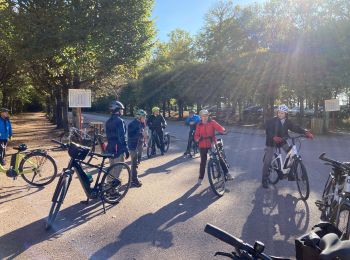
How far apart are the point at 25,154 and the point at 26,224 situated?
9.84ft

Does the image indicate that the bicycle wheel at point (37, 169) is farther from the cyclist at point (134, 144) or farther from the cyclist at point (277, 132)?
the cyclist at point (277, 132)

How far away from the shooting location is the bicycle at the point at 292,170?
22.5 feet

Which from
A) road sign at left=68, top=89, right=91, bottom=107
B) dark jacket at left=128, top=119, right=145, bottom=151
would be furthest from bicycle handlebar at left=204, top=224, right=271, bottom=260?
road sign at left=68, top=89, right=91, bottom=107

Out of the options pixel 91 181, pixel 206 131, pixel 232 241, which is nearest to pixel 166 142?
pixel 206 131

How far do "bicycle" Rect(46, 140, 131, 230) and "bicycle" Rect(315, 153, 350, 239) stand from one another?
11.5 ft

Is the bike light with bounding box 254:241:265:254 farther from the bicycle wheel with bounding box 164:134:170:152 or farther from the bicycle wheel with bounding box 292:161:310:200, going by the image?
the bicycle wheel with bounding box 164:134:170:152

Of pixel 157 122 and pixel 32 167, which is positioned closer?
pixel 32 167

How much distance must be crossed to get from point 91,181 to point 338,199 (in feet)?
12.9

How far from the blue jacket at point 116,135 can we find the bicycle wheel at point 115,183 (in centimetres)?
47

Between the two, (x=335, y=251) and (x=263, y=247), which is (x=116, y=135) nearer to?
(x=263, y=247)

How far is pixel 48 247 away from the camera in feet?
15.3

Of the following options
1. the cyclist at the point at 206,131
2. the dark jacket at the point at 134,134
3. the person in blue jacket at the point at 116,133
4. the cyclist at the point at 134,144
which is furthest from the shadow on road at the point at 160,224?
the dark jacket at the point at 134,134

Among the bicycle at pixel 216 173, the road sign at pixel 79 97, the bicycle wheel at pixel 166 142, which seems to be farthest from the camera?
the road sign at pixel 79 97

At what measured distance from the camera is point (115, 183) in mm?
6633
